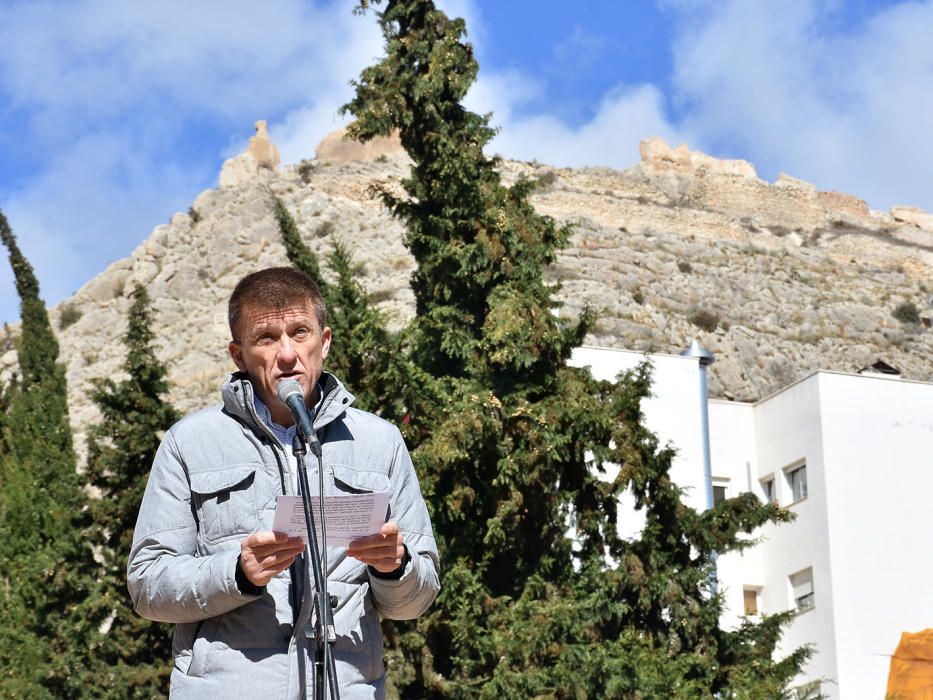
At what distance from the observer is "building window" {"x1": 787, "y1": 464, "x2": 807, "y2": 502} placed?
2877 centimetres

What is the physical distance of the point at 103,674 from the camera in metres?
A: 16.9

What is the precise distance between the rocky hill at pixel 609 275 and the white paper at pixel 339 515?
39834 millimetres

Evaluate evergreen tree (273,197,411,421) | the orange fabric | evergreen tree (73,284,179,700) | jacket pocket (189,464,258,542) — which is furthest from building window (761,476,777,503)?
jacket pocket (189,464,258,542)

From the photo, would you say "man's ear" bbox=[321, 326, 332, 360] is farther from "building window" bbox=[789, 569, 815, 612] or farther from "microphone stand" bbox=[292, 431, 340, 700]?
"building window" bbox=[789, 569, 815, 612]

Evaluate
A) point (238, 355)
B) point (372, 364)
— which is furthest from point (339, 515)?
point (372, 364)

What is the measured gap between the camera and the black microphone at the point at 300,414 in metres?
3.54

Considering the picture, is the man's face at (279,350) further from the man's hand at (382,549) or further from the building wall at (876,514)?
the building wall at (876,514)

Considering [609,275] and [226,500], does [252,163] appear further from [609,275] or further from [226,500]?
[226,500]

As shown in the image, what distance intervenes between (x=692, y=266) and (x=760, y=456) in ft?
110

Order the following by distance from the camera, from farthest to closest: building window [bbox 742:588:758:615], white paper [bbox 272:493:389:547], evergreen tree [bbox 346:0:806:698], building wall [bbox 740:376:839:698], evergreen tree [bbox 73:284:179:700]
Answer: building window [bbox 742:588:758:615] < building wall [bbox 740:376:839:698] < evergreen tree [bbox 73:284:179:700] < evergreen tree [bbox 346:0:806:698] < white paper [bbox 272:493:389:547]

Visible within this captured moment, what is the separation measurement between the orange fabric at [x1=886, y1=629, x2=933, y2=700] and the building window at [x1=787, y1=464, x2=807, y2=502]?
3456 millimetres

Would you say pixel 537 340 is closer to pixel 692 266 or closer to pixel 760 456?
pixel 760 456

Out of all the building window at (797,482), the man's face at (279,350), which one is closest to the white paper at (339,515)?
the man's face at (279,350)

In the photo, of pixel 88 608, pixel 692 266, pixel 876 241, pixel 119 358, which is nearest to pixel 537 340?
pixel 88 608
